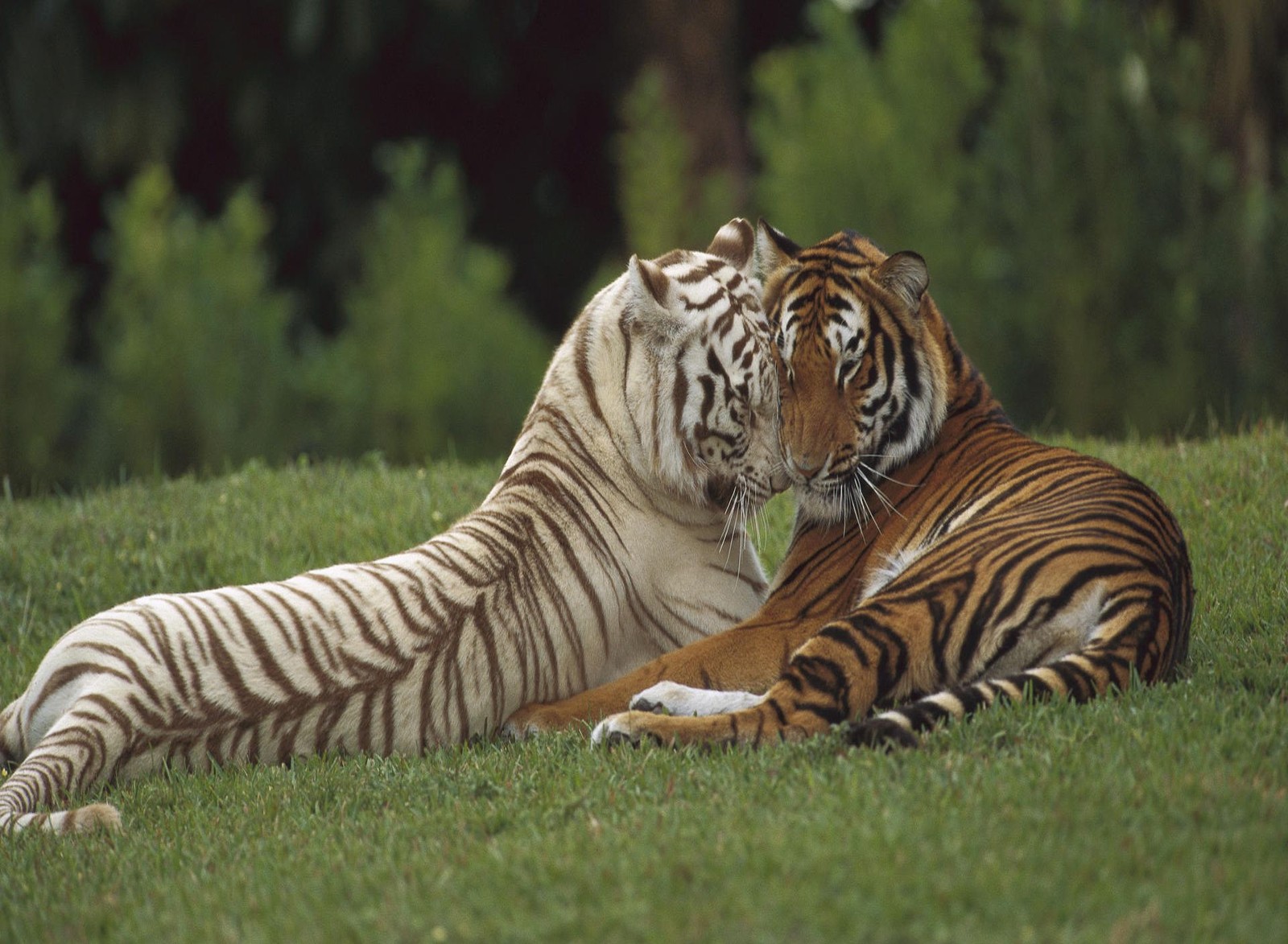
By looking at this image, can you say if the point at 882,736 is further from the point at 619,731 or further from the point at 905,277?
the point at 905,277

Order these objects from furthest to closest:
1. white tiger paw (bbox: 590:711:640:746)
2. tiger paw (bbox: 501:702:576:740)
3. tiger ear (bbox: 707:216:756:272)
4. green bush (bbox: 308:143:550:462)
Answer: green bush (bbox: 308:143:550:462), tiger ear (bbox: 707:216:756:272), tiger paw (bbox: 501:702:576:740), white tiger paw (bbox: 590:711:640:746)

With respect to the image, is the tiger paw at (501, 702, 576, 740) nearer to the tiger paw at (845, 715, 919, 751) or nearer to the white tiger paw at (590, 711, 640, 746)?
the white tiger paw at (590, 711, 640, 746)

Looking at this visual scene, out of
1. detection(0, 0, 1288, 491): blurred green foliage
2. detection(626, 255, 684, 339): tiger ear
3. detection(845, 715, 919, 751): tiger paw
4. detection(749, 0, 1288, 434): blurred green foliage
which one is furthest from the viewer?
detection(0, 0, 1288, 491): blurred green foliage

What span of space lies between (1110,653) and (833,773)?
30.7 inches

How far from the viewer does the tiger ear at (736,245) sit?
5.19 m

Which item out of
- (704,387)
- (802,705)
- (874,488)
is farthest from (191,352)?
(802,705)

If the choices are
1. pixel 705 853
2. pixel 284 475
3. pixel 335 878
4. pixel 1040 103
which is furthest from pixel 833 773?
pixel 1040 103

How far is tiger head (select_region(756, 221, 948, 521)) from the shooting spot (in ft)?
15.0

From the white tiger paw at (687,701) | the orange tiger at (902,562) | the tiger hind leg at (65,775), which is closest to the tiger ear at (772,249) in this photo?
the orange tiger at (902,562)

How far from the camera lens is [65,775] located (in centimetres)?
396

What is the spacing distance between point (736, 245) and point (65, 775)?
266 cm

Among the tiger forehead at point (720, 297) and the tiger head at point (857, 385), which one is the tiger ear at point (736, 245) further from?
the tiger head at point (857, 385)

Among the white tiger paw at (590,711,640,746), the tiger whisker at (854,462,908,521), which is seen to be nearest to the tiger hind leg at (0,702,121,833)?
the white tiger paw at (590,711,640,746)

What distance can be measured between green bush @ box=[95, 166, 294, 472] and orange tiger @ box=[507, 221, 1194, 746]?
718 centimetres
